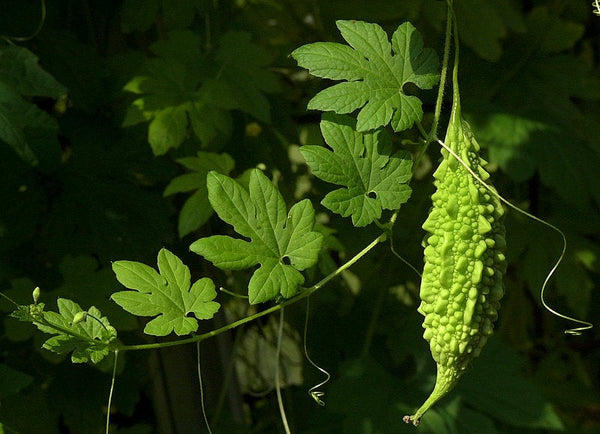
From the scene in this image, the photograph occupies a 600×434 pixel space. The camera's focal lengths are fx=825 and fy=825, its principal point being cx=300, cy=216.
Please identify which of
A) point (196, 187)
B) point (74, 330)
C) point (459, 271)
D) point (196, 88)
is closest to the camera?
point (459, 271)

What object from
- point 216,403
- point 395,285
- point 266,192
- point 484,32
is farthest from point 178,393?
point 484,32

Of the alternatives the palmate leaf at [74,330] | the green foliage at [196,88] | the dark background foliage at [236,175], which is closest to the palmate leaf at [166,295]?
the palmate leaf at [74,330]

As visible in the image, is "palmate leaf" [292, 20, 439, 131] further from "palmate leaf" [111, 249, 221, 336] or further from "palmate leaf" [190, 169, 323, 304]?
"palmate leaf" [111, 249, 221, 336]

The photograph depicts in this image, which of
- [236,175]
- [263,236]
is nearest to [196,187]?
[236,175]

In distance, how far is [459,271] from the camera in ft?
2.60

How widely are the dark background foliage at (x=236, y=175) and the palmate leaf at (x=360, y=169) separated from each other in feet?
1.58

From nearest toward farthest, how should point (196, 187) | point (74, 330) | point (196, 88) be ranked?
point (74, 330) < point (196, 187) < point (196, 88)

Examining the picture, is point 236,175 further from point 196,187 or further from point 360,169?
point 360,169

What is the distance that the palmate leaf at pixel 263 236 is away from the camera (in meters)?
0.91

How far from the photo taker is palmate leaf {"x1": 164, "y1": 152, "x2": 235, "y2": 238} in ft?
4.52

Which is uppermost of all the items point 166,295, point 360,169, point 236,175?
point 360,169

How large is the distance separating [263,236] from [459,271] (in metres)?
0.24

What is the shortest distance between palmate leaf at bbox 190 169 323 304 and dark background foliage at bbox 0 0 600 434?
0.43 m

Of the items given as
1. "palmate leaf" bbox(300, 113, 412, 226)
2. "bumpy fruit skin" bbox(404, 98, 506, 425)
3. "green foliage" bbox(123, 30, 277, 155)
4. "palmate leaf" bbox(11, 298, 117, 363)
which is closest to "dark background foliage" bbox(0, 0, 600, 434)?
"green foliage" bbox(123, 30, 277, 155)
